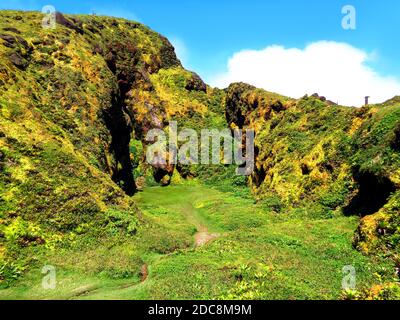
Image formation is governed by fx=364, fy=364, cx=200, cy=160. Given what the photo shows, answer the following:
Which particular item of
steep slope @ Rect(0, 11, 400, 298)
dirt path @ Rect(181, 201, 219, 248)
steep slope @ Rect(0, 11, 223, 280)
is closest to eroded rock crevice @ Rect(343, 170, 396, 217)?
steep slope @ Rect(0, 11, 400, 298)

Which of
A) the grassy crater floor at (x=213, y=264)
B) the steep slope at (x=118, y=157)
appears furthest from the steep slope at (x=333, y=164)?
the grassy crater floor at (x=213, y=264)

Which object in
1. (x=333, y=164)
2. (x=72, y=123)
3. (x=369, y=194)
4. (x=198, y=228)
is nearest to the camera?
(x=369, y=194)

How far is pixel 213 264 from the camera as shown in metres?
26.9

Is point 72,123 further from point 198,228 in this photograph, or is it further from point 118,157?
point 198,228

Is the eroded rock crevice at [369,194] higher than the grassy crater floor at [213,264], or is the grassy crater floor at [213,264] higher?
the eroded rock crevice at [369,194]

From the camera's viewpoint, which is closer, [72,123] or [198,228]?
[198,228]

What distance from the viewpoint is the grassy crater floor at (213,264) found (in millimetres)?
22406

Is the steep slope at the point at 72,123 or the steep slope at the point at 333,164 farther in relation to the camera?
the steep slope at the point at 72,123

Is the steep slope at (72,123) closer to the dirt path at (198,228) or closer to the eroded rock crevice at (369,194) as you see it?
the dirt path at (198,228)

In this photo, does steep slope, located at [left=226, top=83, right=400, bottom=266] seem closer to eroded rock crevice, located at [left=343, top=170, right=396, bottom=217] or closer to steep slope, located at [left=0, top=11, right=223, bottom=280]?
eroded rock crevice, located at [left=343, top=170, right=396, bottom=217]

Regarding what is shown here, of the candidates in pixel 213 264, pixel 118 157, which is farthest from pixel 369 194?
pixel 118 157

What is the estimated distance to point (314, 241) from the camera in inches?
1261

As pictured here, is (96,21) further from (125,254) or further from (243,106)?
(125,254)

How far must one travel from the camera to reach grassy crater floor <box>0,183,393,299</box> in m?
22.4
